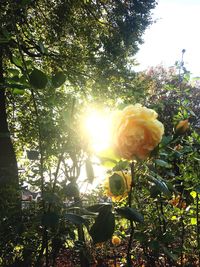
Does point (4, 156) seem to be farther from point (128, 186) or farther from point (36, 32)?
point (128, 186)

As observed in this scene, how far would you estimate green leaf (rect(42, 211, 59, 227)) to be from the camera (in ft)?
3.28

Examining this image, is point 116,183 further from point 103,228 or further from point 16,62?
point 16,62

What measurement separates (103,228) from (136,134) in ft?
0.90

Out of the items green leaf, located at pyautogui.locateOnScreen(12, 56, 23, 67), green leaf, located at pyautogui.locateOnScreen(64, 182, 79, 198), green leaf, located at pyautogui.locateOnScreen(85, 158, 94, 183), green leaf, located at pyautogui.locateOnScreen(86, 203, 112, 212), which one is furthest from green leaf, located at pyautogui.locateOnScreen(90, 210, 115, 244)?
green leaf, located at pyautogui.locateOnScreen(12, 56, 23, 67)

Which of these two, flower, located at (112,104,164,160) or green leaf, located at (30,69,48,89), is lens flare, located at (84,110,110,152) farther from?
green leaf, located at (30,69,48,89)

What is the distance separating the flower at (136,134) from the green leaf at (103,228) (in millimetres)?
181

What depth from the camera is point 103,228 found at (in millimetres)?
851

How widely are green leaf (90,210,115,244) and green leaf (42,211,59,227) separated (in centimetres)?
19

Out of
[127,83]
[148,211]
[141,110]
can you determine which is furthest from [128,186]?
[127,83]

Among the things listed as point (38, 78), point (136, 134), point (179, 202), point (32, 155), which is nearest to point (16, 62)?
point (38, 78)

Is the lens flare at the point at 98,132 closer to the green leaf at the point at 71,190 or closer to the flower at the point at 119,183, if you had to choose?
the flower at the point at 119,183

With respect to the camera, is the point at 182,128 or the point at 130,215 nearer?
the point at 130,215

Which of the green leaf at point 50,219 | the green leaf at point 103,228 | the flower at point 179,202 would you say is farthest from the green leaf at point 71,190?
the flower at point 179,202

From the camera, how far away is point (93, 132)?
101cm
